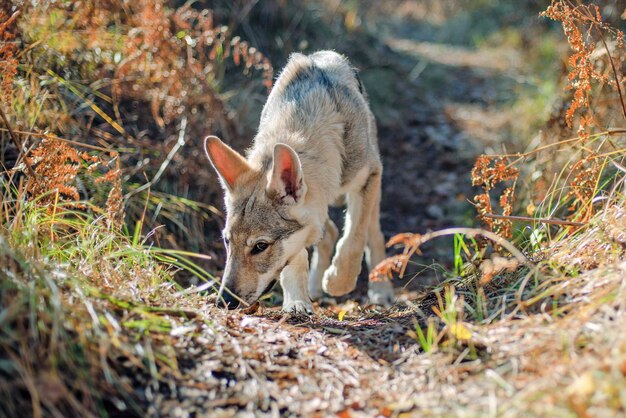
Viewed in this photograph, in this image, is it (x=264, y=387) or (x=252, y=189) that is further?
(x=252, y=189)

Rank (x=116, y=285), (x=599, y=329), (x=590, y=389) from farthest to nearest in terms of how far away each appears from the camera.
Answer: (x=116, y=285) < (x=599, y=329) < (x=590, y=389)

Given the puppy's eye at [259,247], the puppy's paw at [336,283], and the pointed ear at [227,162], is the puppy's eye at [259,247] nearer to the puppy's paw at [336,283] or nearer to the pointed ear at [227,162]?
the pointed ear at [227,162]

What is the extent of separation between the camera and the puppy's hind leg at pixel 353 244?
16.5 ft

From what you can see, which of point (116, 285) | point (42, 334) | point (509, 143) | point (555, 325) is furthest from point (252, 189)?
point (509, 143)

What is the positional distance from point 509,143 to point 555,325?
483 centimetres

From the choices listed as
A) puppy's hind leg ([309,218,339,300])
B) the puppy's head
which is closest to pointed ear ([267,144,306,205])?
the puppy's head

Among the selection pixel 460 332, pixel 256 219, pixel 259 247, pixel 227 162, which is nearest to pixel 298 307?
pixel 259 247

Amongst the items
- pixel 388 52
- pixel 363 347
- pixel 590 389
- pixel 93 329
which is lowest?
pixel 363 347

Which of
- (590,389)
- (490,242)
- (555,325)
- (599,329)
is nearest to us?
(590,389)

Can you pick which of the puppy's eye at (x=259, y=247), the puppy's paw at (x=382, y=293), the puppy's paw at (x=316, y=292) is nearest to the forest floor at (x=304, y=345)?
the puppy's eye at (x=259, y=247)

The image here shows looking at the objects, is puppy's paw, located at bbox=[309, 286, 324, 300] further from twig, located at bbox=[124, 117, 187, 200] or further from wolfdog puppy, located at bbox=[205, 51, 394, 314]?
twig, located at bbox=[124, 117, 187, 200]

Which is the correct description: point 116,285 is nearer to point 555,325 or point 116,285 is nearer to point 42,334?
point 42,334

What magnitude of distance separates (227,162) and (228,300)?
89 centimetres

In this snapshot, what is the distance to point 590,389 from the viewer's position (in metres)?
2.22
